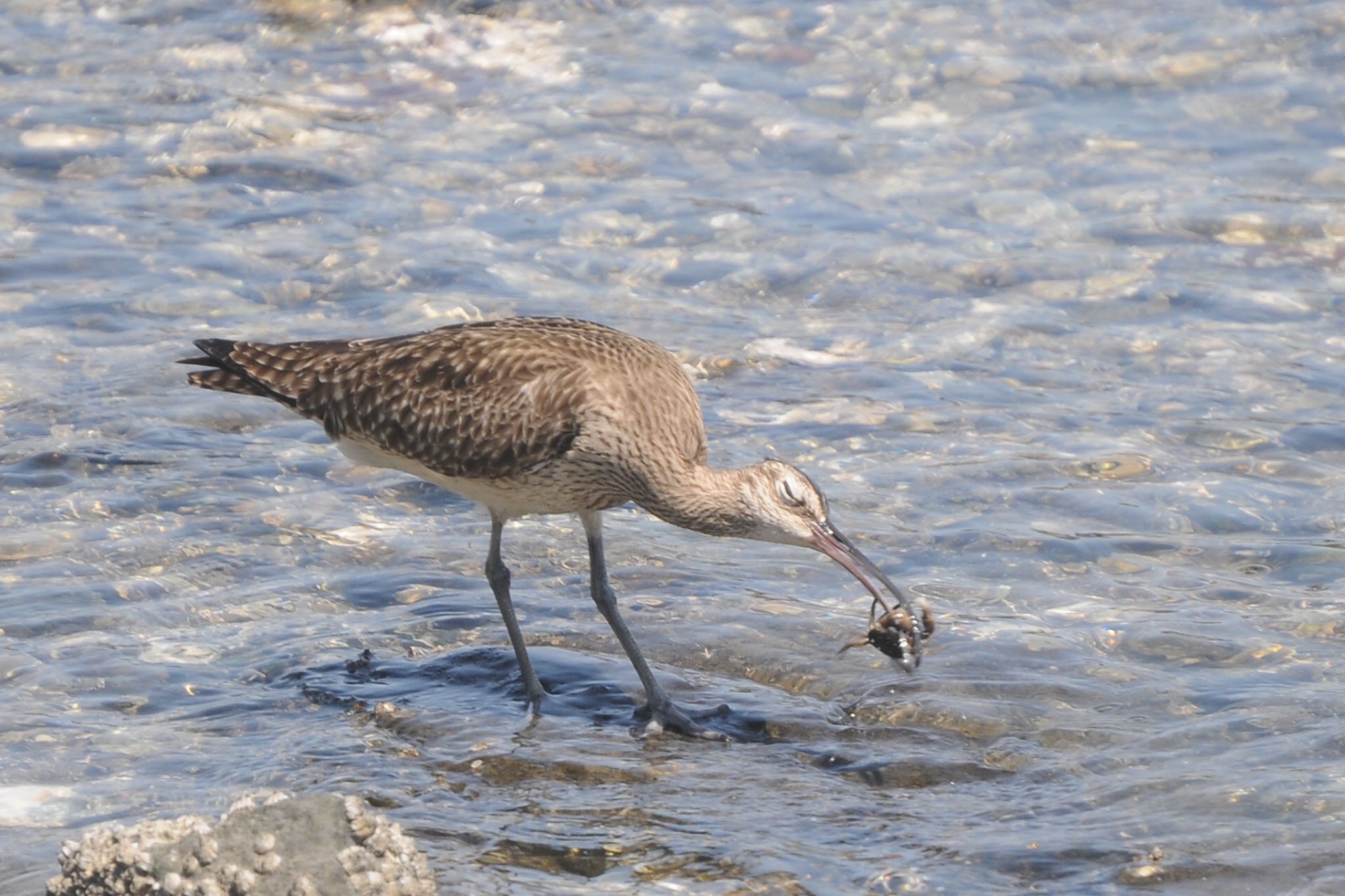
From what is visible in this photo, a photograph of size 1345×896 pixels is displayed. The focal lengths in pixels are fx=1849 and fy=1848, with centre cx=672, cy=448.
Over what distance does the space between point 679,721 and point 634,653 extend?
402 mm

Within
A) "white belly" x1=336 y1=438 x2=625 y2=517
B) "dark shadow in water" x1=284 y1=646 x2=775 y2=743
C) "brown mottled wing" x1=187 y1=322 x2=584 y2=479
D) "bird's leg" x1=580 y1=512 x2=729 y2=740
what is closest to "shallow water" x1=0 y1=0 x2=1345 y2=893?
"dark shadow in water" x1=284 y1=646 x2=775 y2=743

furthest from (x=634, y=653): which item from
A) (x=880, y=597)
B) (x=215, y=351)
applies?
(x=215, y=351)

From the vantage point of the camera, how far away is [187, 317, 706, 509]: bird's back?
6.73m

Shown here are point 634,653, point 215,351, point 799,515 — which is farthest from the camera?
point 215,351

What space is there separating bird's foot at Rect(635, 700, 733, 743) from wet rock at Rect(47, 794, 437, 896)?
1911 mm

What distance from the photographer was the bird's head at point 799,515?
643cm

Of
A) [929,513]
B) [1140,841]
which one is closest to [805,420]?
[929,513]

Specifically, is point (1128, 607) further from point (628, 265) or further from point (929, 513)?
point (628, 265)

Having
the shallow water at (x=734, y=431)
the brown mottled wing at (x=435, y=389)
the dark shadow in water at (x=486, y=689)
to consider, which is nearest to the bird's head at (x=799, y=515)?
the shallow water at (x=734, y=431)

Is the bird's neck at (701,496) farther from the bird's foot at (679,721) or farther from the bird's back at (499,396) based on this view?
the bird's foot at (679,721)

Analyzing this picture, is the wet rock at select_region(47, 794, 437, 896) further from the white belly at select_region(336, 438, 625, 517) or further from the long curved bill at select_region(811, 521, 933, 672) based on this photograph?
the white belly at select_region(336, 438, 625, 517)

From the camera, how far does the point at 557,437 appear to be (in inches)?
265

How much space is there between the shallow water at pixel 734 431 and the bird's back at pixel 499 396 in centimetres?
68

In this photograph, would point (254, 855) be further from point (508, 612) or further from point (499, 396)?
point (499, 396)
